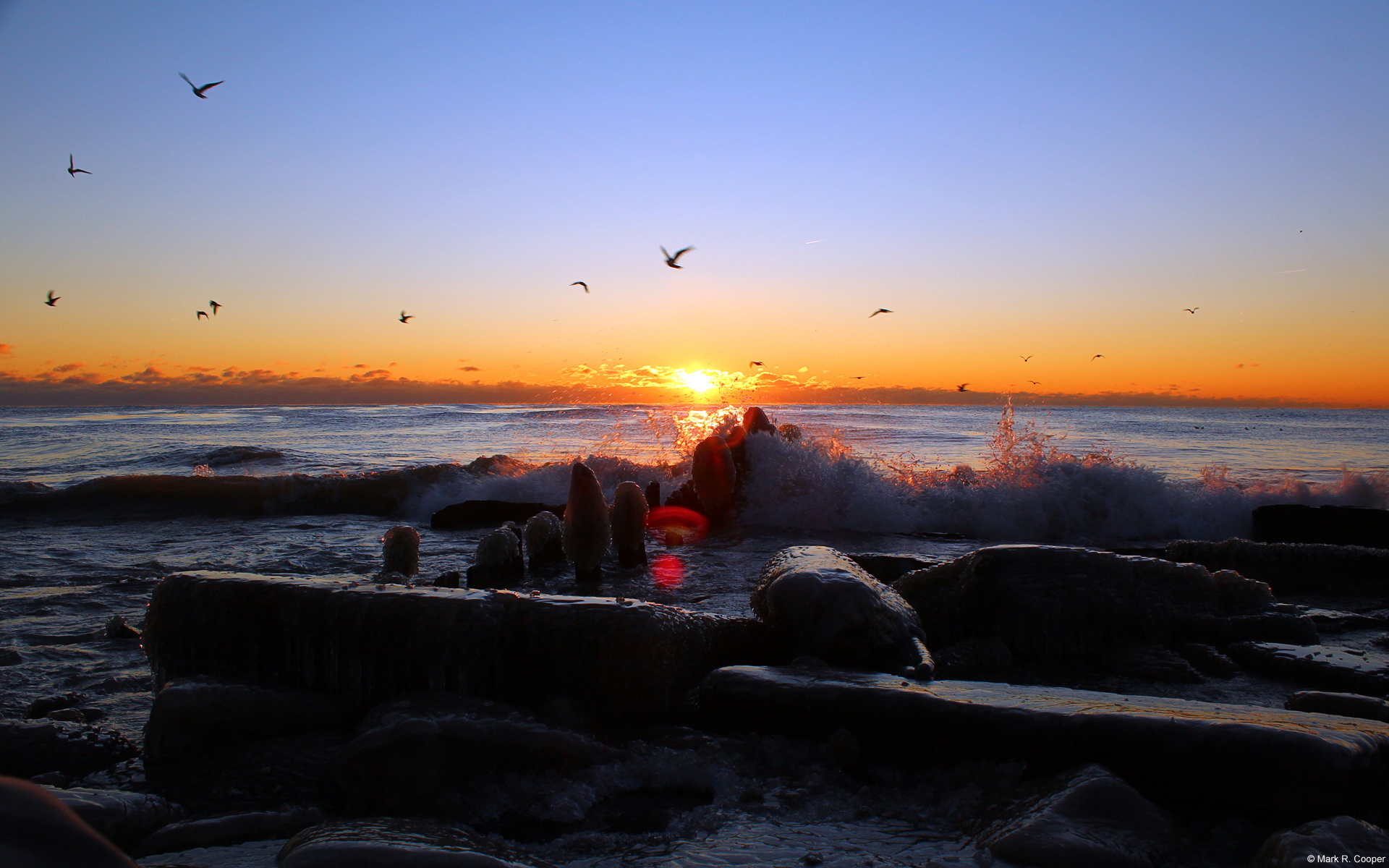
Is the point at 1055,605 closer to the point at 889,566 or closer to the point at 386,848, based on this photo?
the point at 889,566

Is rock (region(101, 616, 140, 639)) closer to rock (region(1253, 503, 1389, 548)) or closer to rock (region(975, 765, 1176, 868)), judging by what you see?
rock (region(975, 765, 1176, 868))

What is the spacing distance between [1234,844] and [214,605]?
360 cm

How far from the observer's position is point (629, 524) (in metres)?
6.54

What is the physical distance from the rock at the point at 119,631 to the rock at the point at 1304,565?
734 centimetres

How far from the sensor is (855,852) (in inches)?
86.0

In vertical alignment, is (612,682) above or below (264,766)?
above

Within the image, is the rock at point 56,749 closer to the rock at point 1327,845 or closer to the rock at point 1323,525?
the rock at point 1327,845

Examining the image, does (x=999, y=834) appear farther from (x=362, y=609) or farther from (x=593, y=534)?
(x=593, y=534)

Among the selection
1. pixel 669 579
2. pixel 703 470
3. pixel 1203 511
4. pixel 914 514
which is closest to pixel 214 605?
pixel 669 579

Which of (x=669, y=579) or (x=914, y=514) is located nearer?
(x=669, y=579)

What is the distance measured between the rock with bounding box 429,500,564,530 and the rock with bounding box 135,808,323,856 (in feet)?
23.9

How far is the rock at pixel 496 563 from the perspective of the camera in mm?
5844

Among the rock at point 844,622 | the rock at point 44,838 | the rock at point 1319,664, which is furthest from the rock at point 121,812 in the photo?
the rock at point 1319,664

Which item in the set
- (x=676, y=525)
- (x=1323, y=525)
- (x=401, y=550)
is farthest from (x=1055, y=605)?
(x=676, y=525)
